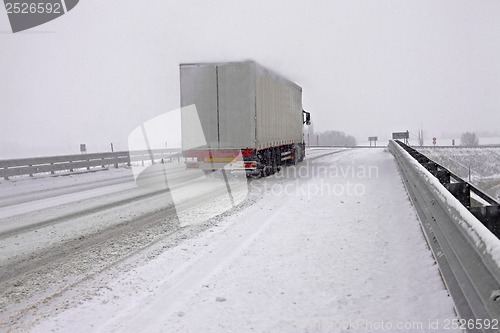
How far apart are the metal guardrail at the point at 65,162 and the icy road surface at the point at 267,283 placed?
10804 millimetres

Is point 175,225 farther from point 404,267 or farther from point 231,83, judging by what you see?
point 231,83

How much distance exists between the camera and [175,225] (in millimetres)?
6547

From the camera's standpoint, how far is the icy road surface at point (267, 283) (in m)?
3.04

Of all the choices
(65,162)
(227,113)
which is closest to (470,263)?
(227,113)

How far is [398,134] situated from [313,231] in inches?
1770

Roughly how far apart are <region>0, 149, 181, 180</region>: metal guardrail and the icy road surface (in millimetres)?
10804

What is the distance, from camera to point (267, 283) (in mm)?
3805

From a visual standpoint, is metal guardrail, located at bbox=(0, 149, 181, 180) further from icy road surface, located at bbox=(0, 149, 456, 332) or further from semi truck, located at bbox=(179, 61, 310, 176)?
icy road surface, located at bbox=(0, 149, 456, 332)

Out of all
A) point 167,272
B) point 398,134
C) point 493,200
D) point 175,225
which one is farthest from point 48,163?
point 398,134

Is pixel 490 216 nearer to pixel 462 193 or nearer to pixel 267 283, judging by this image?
pixel 462 193

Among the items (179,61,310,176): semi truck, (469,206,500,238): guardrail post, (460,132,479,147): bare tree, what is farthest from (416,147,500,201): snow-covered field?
(460,132,479,147): bare tree

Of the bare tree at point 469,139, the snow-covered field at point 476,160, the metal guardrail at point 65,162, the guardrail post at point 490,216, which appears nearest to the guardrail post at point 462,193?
the guardrail post at point 490,216

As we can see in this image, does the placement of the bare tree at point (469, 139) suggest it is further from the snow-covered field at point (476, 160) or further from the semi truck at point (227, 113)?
Answer: the semi truck at point (227, 113)

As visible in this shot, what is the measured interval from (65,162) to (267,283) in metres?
17.6
